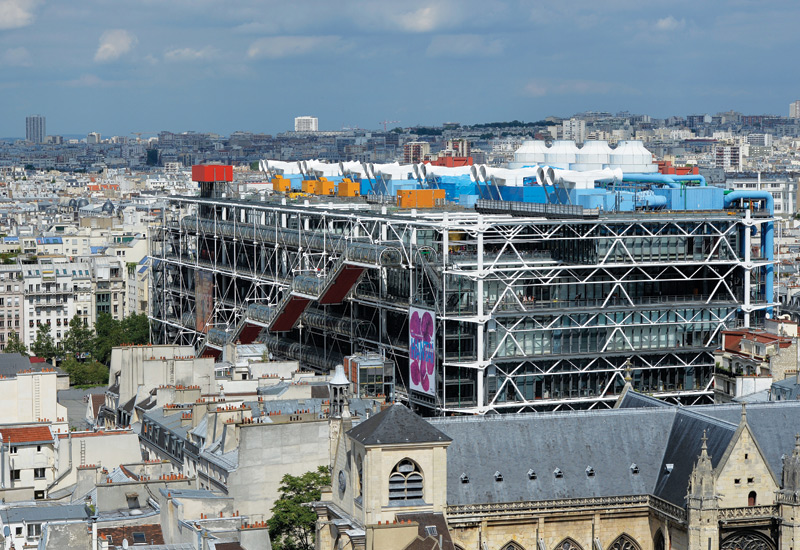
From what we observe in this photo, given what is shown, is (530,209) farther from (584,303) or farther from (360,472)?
(360,472)

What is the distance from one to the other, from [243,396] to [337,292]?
92.2ft

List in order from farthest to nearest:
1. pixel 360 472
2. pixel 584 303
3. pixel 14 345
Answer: pixel 14 345, pixel 584 303, pixel 360 472

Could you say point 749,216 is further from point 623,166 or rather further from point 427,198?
point 623,166

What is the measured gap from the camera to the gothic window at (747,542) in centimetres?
7244

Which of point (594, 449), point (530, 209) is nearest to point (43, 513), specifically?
point (594, 449)

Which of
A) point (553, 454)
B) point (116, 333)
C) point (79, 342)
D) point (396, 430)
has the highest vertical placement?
point (396, 430)

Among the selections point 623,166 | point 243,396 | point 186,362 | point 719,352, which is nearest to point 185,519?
point 243,396

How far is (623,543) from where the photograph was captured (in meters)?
75.3

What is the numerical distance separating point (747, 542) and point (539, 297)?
5147 centimetres

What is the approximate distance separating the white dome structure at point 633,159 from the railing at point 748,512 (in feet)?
327

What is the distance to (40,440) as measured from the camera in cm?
9606

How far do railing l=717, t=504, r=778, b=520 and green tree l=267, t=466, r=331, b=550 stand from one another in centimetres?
1849

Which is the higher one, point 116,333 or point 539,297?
point 539,297

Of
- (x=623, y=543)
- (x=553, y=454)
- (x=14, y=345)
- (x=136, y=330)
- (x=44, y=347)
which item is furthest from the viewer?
(x=136, y=330)
